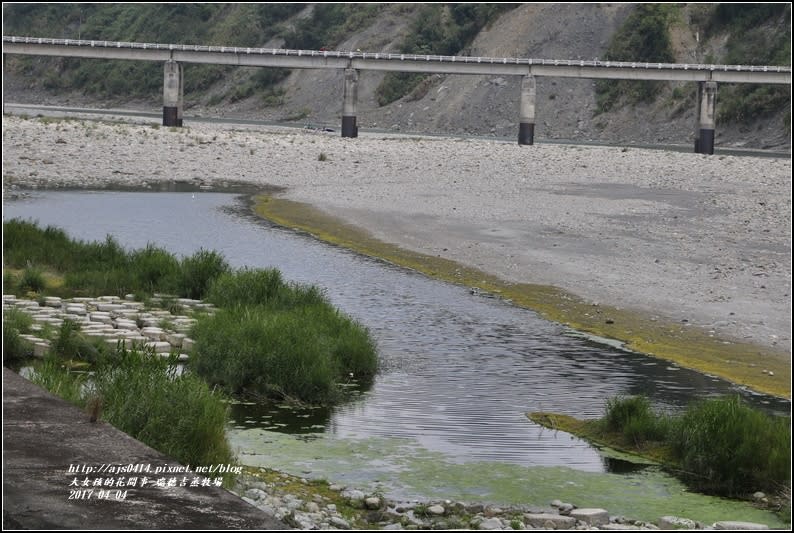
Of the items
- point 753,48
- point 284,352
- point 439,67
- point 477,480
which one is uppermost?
point 753,48

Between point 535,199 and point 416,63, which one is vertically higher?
point 416,63

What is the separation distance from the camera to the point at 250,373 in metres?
13.5

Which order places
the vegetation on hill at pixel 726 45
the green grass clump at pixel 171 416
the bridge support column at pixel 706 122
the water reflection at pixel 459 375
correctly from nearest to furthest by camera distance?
the green grass clump at pixel 171 416 → the water reflection at pixel 459 375 → the bridge support column at pixel 706 122 → the vegetation on hill at pixel 726 45

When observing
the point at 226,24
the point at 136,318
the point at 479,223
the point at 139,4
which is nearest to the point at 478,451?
the point at 136,318

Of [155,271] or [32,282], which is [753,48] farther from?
[32,282]

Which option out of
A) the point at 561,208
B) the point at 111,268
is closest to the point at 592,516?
the point at 111,268

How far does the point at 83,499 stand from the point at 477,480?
14.7ft

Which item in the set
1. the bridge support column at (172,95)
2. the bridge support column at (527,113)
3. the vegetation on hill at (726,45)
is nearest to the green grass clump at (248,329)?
the bridge support column at (527,113)

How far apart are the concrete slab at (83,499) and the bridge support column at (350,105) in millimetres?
74829

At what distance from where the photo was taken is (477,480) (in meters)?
10.6

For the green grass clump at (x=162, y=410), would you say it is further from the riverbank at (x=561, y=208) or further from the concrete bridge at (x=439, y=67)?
the concrete bridge at (x=439, y=67)

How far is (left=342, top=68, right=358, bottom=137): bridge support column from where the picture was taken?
8356 cm

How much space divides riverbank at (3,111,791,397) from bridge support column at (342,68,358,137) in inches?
470

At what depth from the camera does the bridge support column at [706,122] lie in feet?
267
